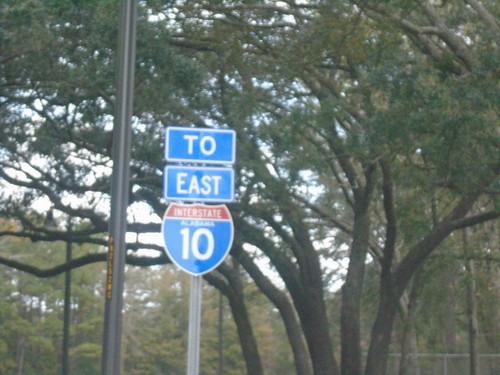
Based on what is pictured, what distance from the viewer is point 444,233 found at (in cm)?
1941

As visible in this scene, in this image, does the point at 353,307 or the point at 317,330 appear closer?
the point at 353,307

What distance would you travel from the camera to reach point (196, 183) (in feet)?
27.8

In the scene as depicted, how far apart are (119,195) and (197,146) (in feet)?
4.35

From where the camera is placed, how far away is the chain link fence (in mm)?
30828

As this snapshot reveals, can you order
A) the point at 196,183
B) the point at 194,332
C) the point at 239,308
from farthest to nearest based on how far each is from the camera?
the point at 239,308
the point at 196,183
the point at 194,332

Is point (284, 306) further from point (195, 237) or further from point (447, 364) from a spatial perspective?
point (195, 237)

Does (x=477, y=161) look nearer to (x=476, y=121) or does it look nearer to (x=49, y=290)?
(x=476, y=121)

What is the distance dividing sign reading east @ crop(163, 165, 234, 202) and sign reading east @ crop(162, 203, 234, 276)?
169 millimetres

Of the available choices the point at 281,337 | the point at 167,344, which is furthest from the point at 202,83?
the point at 281,337

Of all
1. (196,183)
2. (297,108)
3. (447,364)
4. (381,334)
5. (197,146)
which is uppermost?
(297,108)

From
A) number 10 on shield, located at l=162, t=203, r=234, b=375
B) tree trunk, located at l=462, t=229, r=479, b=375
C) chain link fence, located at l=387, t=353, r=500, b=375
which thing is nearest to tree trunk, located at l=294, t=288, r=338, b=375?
tree trunk, located at l=462, t=229, r=479, b=375

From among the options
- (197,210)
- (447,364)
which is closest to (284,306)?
(447,364)

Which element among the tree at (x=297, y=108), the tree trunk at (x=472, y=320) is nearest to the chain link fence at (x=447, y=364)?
the tree trunk at (x=472, y=320)

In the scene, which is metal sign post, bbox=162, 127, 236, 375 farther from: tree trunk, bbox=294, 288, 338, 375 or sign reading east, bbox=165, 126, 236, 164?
tree trunk, bbox=294, 288, 338, 375
